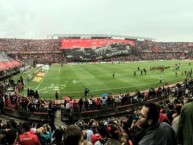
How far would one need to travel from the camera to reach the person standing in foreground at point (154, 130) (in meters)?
5.68

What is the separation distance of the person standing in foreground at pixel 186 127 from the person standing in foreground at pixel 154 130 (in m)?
0.45

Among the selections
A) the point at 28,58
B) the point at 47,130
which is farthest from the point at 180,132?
the point at 28,58

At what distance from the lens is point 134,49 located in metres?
142

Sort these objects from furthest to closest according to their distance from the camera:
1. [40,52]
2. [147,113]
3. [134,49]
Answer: [134,49] < [40,52] < [147,113]

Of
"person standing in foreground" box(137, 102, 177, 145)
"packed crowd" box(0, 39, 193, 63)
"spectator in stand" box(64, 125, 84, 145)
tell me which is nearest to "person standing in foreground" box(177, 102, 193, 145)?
"person standing in foreground" box(137, 102, 177, 145)

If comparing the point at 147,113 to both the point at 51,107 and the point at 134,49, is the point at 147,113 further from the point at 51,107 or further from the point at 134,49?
the point at 134,49

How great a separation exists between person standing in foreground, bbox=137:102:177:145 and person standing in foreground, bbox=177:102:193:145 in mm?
452

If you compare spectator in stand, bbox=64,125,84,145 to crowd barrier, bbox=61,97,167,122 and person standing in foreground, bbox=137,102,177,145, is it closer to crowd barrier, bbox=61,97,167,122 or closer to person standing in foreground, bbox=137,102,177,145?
person standing in foreground, bbox=137,102,177,145

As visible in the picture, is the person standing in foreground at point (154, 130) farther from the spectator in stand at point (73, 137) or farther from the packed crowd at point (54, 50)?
the packed crowd at point (54, 50)

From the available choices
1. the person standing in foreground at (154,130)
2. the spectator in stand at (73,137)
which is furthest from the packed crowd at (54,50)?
the spectator in stand at (73,137)

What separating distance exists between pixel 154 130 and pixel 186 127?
36.3 inches

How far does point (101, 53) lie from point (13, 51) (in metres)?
30.9

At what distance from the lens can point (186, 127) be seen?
6.35m

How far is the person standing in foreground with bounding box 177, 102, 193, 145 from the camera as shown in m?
6.25
